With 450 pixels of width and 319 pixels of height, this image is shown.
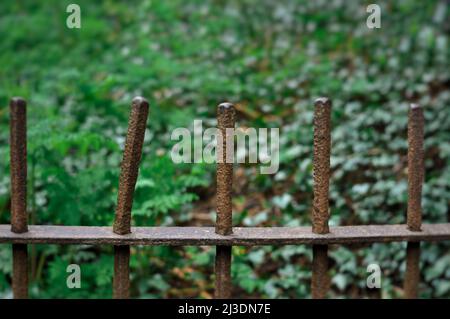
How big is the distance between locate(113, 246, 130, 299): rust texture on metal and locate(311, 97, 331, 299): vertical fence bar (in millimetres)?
699

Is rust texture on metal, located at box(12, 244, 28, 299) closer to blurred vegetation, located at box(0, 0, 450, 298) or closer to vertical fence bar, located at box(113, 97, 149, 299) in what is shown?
vertical fence bar, located at box(113, 97, 149, 299)

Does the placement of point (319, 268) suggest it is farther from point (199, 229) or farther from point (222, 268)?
point (199, 229)

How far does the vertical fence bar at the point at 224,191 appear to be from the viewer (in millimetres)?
2105

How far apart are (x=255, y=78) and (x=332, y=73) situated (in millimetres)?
739

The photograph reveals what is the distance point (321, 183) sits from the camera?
7.20 feet

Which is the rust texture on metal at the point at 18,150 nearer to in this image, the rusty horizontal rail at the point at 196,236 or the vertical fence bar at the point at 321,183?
the rusty horizontal rail at the point at 196,236

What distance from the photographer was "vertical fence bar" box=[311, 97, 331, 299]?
7.10 ft

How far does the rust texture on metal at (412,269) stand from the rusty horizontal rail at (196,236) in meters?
0.06

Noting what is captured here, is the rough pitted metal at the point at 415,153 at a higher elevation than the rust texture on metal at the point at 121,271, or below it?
higher

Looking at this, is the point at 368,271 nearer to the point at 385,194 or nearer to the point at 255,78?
the point at 385,194

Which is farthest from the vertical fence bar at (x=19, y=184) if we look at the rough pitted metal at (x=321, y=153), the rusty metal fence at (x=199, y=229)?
the rough pitted metal at (x=321, y=153)

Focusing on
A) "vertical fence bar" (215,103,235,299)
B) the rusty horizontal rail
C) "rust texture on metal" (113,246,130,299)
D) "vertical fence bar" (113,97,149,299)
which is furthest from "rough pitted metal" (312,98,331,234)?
"rust texture on metal" (113,246,130,299)

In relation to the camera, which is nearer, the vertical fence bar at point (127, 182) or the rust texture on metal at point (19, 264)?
the vertical fence bar at point (127, 182)
